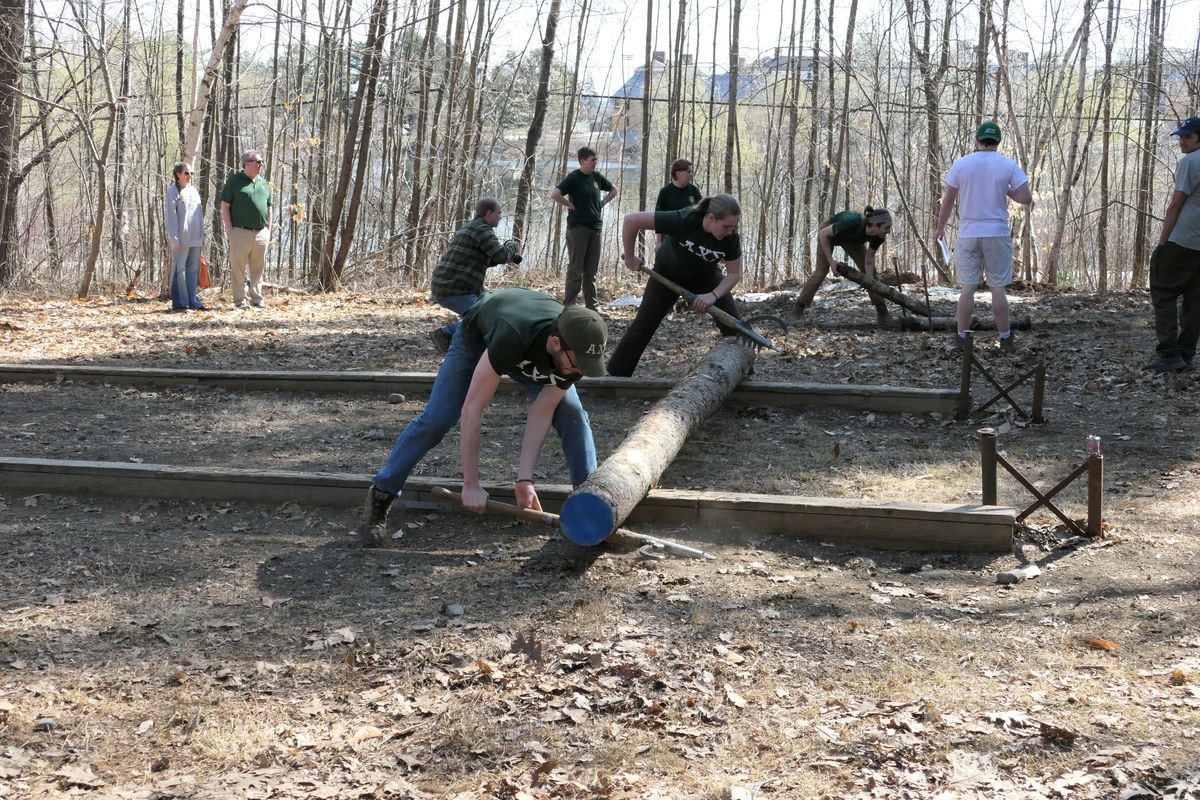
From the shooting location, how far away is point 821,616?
4047 millimetres

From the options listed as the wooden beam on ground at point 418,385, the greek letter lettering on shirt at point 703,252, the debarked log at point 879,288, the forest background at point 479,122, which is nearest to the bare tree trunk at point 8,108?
the forest background at point 479,122

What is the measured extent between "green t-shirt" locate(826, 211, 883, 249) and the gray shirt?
289 cm

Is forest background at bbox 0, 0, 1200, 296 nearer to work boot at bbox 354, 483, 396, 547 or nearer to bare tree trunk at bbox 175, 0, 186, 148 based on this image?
bare tree trunk at bbox 175, 0, 186, 148

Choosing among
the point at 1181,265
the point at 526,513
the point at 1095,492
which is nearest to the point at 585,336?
the point at 526,513

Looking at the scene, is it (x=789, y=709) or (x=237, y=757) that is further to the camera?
(x=789, y=709)

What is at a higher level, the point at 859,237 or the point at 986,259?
the point at 859,237

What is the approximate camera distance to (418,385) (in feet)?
26.2

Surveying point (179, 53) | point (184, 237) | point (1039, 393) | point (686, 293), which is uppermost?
point (179, 53)

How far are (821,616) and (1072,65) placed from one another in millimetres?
13809

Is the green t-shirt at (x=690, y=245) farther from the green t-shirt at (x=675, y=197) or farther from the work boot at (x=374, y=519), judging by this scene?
the green t-shirt at (x=675, y=197)

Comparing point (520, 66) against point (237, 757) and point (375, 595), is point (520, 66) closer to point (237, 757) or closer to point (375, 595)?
point (375, 595)

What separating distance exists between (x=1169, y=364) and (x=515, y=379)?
5837 mm

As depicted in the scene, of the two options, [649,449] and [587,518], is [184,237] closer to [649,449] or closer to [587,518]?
[649,449]

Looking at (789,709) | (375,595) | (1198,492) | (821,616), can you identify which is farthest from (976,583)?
(375,595)
